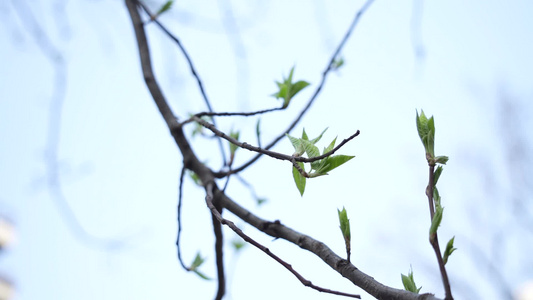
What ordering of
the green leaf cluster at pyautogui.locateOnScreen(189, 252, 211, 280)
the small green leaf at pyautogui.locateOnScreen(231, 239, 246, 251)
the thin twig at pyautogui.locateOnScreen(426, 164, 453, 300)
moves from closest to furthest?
1. the thin twig at pyautogui.locateOnScreen(426, 164, 453, 300)
2. the green leaf cluster at pyautogui.locateOnScreen(189, 252, 211, 280)
3. the small green leaf at pyautogui.locateOnScreen(231, 239, 246, 251)

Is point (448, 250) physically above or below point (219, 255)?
below

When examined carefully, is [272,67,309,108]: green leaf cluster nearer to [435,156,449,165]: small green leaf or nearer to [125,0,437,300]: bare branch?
[125,0,437,300]: bare branch

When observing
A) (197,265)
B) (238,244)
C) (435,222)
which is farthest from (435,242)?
(238,244)

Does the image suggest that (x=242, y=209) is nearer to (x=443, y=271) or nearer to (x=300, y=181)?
(x=300, y=181)

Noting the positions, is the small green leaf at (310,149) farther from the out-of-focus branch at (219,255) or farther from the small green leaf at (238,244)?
the small green leaf at (238,244)

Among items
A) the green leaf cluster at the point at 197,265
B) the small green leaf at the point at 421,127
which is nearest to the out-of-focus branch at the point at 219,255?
the green leaf cluster at the point at 197,265

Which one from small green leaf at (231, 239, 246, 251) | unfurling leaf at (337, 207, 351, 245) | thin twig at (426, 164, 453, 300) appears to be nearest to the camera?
thin twig at (426, 164, 453, 300)

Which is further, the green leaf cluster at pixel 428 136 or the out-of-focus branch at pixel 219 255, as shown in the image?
the out-of-focus branch at pixel 219 255

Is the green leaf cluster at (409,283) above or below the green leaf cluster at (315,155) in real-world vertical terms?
below

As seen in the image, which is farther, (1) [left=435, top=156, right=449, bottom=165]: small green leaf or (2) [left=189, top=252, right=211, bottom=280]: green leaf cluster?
(2) [left=189, top=252, right=211, bottom=280]: green leaf cluster

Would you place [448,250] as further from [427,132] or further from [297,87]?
[297,87]

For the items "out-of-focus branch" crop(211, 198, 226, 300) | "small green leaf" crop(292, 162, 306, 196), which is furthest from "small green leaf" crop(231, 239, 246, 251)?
"small green leaf" crop(292, 162, 306, 196)

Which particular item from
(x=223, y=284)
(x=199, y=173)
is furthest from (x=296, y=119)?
(x=223, y=284)

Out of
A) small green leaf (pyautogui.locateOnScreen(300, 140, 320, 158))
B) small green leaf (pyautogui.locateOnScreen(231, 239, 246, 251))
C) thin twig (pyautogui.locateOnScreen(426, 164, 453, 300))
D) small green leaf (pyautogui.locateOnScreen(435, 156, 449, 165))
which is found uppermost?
small green leaf (pyautogui.locateOnScreen(231, 239, 246, 251))
